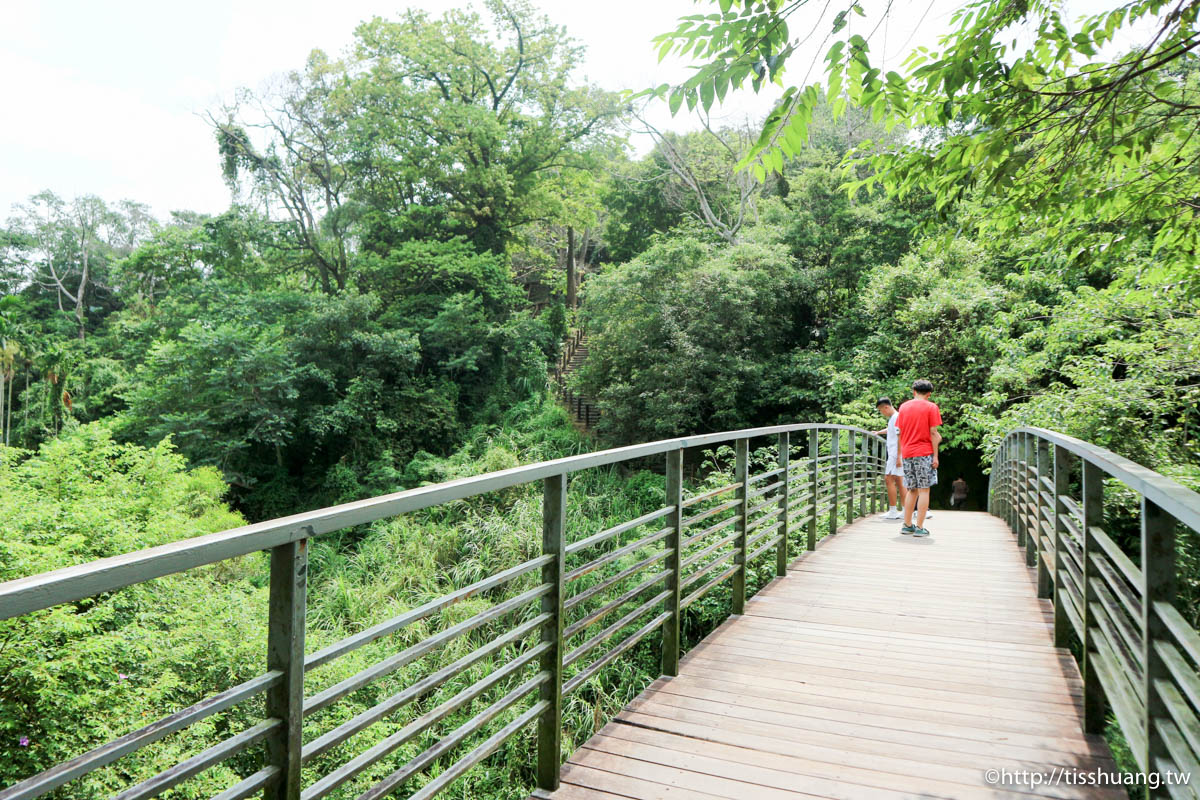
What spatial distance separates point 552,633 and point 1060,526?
2.90 metres

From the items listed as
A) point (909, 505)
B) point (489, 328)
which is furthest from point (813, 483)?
point (489, 328)

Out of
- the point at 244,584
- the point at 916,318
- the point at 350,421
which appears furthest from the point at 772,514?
the point at 350,421

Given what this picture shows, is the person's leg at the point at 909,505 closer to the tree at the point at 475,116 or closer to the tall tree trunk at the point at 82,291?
the tree at the point at 475,116

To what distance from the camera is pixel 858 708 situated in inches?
134

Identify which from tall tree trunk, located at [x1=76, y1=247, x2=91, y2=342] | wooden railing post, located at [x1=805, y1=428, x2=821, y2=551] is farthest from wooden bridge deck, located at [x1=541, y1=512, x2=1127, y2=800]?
tall tree trunk, located at [x1=76, y1=247, x2=91, y2=342]

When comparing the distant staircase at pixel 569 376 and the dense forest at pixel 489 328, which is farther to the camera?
the distant staircase at pixel 569 376

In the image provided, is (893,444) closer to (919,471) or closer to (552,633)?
(919,471)

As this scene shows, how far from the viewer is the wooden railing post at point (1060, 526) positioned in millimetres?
3852

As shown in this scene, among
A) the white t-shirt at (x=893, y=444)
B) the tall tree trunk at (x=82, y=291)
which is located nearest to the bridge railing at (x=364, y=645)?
the white t-shirt at (x=893, y=444)

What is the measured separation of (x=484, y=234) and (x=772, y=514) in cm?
2179

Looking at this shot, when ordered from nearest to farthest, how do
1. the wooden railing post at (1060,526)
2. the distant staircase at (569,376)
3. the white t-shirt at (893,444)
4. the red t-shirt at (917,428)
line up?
1. the wooden railing post at (1060,526)
2. the red t-shirt at (917,428)
3. the white t-shirt at (893,444)
4. the distant staircase at (569,376)

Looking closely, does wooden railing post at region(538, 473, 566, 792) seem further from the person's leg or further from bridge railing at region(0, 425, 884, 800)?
the person's leg

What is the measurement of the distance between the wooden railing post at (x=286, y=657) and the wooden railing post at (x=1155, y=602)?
2298mm

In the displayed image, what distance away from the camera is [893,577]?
600 cm
